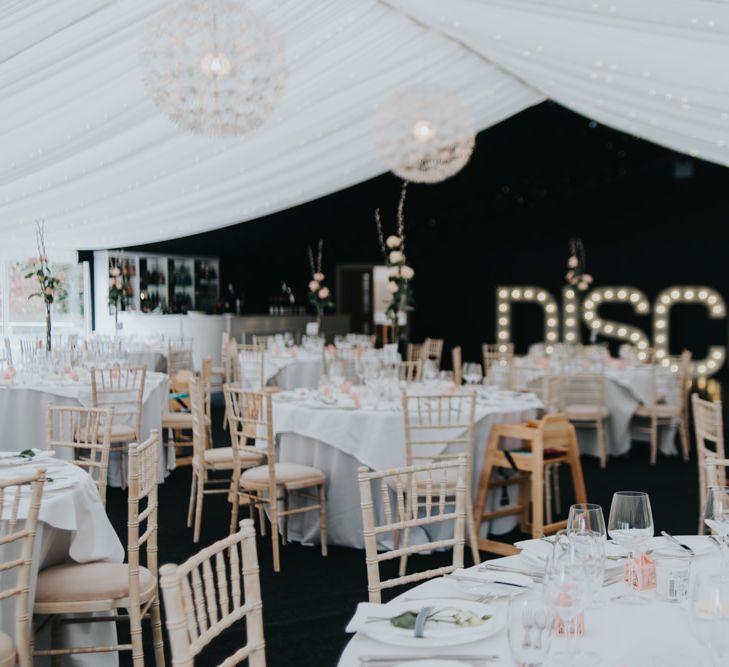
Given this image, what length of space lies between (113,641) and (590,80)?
4562mm

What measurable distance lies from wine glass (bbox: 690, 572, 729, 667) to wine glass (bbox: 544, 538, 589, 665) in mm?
208

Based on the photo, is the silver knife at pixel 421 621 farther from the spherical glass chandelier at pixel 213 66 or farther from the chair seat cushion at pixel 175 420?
the chair seat cushion at pixel 175 420

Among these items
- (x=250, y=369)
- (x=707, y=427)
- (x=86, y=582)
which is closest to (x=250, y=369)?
(x=250, y=369)

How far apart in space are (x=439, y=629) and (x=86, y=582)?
1898 millimetres

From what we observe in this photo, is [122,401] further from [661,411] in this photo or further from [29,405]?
[661,411]

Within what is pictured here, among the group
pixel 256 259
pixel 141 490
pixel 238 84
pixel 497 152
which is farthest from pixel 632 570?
pixel 256 259

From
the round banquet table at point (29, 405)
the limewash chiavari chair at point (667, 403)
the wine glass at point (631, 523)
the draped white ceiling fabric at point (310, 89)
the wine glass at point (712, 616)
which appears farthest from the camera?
the limewash chiavari chair at point (667, 403)

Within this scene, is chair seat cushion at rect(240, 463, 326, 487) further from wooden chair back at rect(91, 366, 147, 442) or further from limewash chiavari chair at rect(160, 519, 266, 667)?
limewash chiavari chair at rect(160, 519, 266, 667)

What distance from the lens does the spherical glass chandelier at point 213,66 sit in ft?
16.7

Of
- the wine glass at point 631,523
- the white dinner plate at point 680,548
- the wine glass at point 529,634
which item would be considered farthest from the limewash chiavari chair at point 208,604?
the white dinner plate at point 680,548

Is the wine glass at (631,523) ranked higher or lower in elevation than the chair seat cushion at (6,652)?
higher

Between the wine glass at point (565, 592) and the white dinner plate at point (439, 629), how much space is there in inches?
9.2

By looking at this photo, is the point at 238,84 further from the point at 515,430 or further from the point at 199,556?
the point at 199,556

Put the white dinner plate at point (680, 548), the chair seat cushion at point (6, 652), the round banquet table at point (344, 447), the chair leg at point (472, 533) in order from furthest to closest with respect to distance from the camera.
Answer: the round banquet table at point (344, 447) → the chair leg at point (472, 533) → the chair seat cushion at point (6, 652) → the white dinner plate at point (680, 548)
